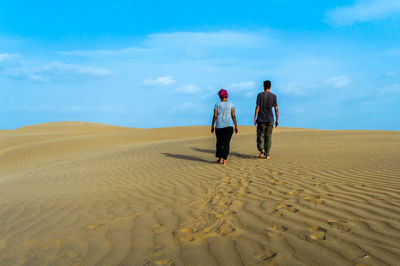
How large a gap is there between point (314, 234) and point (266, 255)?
68 centimetres

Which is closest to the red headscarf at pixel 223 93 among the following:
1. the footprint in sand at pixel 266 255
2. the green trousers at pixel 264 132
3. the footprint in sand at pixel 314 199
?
the green trousers at pixel 264 132

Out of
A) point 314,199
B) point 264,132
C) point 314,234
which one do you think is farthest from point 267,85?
point 314,234

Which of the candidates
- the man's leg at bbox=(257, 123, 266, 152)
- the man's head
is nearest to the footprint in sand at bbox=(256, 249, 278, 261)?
the man's leg at bbox=(257, 123, 266, 152)

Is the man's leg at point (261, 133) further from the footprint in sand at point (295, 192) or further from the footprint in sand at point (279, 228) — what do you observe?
the footprint in sand at point (279, 228)

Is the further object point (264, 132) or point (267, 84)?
point (264, 132)

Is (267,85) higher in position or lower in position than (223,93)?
higher

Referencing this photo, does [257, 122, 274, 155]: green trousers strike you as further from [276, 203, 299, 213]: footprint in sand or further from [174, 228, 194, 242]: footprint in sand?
[174, 228, 194, 242]: footprint in sand

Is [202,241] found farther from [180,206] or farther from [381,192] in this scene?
[381,192]

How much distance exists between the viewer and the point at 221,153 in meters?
8.52

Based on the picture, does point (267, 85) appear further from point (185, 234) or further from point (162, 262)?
point (162, 262)

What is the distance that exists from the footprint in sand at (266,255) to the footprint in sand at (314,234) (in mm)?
437

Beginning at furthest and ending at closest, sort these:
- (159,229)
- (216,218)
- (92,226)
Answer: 1. (92,226)
2. (216,218)
3. (159,229)

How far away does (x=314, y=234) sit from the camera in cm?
312

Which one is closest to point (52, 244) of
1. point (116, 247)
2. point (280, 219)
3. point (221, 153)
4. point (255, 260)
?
point (116, 247)
